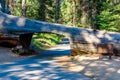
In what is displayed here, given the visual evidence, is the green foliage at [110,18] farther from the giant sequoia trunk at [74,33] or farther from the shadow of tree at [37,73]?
the shadow of tree at [37,73]

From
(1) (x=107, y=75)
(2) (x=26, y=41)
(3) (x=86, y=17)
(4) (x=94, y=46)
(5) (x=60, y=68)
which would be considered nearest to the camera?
(1) (x=107, y=75)

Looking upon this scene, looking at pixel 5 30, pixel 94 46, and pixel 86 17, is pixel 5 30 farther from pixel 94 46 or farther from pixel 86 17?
pixel 86 17

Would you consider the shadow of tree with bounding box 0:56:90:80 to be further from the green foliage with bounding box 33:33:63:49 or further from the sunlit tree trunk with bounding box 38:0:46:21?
the sunlit tree trunk with bounding box 38:0:46:21

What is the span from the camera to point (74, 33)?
22.7 m

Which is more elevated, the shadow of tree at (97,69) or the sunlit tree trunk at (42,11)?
the sunlit tree trunk at (42,11)

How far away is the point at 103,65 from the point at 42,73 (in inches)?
152

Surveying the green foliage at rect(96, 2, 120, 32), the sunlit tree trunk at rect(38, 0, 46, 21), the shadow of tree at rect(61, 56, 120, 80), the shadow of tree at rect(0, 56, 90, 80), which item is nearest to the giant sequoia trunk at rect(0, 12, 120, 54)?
the shadow of tree at rect(61, 56, 120, 80)

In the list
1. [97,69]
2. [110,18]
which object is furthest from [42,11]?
[97,69]

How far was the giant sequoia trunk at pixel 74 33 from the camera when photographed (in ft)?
73.5

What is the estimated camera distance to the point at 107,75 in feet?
47.1

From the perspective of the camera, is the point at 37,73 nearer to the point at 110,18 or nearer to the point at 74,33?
the point at 74,33

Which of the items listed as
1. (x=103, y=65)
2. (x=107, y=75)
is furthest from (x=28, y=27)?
(x=107, y=75)

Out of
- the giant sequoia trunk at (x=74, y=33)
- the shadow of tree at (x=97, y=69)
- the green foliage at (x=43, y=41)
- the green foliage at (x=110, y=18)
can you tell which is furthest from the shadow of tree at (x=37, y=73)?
the green foliage at (x=110, y=18)

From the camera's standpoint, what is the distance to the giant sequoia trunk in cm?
2241
